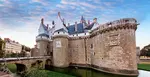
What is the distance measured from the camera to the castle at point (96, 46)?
1838 cm

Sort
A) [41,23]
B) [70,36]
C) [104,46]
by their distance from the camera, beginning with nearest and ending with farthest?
[104,46] < [70,36] < [41,23]

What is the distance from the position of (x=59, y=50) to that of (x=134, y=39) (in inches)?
603

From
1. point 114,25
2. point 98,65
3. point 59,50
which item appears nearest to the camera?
point 114,25

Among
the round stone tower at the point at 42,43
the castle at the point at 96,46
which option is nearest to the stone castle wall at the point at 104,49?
the castle at the point at 96,46

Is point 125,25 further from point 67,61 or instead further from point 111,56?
point 67,61

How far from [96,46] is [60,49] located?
8000 mm

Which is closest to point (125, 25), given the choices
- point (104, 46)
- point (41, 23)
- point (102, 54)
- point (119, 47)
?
point (119, 47)

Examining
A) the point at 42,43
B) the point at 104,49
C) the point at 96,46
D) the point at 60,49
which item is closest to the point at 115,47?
the point at 104,49

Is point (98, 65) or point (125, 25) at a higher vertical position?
point (125, 25)

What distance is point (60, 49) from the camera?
28266 millimetres

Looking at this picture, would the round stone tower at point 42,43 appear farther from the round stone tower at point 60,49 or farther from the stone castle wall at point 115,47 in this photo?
the stone castle wall at point 115,47

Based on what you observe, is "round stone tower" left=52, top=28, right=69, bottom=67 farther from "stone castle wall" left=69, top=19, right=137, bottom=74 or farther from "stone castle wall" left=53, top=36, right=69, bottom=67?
"stone castle wall" left=69, top=19, right=137, bottom=74

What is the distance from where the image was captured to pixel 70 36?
1240 inches

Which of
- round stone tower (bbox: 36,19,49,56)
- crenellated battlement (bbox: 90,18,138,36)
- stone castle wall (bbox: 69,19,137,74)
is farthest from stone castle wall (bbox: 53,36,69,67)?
crenellated battlement (bbox: 90,18,138,36)
